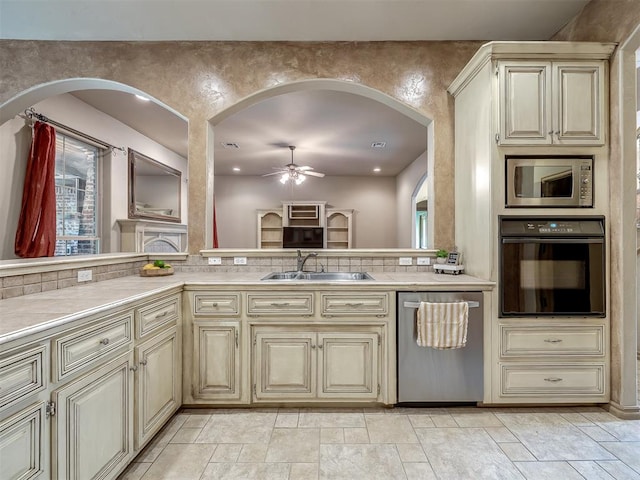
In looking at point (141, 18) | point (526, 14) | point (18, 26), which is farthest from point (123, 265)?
point (526, 14)

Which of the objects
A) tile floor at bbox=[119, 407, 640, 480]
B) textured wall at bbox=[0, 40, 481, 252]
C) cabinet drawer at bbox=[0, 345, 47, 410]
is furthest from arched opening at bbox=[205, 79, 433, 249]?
cabinet drawer at bbox=[0, 345, 47, 410]

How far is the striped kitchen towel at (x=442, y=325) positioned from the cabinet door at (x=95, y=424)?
1.76m

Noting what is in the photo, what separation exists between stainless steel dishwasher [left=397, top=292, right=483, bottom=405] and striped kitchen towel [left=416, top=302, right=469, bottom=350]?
68 mm

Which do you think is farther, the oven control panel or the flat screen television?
the flat screen television

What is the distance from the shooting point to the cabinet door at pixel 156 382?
172cm

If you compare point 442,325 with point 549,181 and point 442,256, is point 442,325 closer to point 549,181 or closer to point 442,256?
point 442,256

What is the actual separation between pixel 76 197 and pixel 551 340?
198 inches

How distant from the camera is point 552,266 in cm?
223

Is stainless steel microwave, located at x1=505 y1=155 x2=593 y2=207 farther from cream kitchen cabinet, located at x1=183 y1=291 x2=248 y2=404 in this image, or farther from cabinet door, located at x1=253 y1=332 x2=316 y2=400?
cream kitchen cabinet, located at x1=183 y1=291 x2=248 y2=404

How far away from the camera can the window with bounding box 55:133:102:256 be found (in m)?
3.67

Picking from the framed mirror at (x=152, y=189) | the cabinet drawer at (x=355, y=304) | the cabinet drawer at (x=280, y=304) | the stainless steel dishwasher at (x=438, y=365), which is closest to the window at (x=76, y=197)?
the framed mirror at (x=152, y=189)

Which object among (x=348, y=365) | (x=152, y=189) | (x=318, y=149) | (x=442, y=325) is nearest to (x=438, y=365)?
(x=442, y=325)

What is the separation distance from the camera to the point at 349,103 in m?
3.69

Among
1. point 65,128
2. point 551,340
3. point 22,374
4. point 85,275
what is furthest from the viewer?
point 65,128
